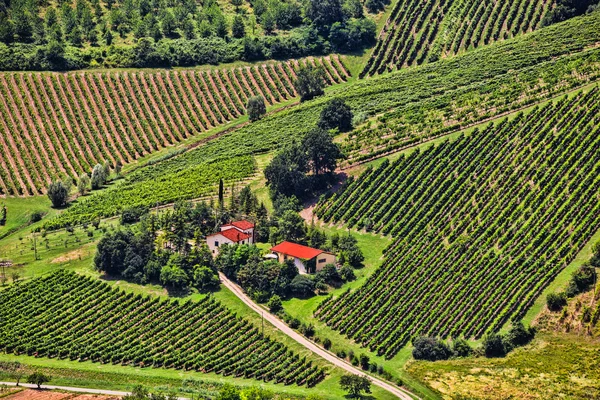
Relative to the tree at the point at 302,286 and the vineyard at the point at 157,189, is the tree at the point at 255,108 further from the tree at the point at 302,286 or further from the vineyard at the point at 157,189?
the tree at the point at 302,286

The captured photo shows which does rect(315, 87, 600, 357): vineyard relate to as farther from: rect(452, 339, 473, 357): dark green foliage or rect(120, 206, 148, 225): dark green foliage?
rect(120, 206, 148, 225): dark green foliage

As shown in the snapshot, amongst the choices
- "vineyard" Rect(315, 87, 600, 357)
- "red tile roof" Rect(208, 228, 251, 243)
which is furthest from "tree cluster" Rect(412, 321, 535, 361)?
"red tile roof" Rect(208, 228, 251, 243)

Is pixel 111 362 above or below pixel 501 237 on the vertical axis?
below

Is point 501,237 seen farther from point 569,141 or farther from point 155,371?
point 155,371

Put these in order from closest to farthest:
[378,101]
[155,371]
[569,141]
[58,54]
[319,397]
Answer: [319,397]
[155,371]
[569,141]
[378,101]
[58,54]

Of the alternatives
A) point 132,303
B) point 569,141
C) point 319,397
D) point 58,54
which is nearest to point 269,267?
point 132,303
